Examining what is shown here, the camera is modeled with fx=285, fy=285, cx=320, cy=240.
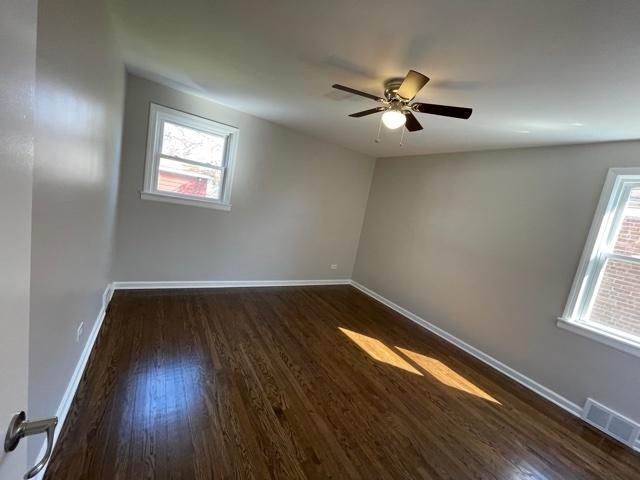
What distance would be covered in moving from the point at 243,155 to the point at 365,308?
9.23ft

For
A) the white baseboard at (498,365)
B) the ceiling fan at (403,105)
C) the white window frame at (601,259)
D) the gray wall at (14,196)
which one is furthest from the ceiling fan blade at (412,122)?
the white baseboard at (498,365)

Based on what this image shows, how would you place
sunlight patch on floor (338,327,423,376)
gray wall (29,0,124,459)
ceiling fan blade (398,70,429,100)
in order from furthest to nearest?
sunlight patch on floor (338,327,423,376) < ceiling fan blade (398,70,429,100) < gray wall (29,0,124,459)

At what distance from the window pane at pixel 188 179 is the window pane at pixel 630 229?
428 cm

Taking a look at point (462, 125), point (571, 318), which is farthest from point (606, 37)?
point (571, 318)

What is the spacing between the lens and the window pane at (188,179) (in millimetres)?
3493

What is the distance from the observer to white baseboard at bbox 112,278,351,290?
3517mm

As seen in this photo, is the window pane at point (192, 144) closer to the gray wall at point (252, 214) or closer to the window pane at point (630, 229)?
the gray wall at point (252, 214)

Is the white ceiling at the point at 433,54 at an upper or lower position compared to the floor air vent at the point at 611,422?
upper

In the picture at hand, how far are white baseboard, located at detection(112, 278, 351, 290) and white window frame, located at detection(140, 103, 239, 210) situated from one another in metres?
1.07

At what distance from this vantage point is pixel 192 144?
141 inches

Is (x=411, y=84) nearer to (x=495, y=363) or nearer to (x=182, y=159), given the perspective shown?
(x=182, y=159)

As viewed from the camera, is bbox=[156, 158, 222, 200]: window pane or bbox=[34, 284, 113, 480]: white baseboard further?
bbox=[156, 158, 222, 200]: window pane

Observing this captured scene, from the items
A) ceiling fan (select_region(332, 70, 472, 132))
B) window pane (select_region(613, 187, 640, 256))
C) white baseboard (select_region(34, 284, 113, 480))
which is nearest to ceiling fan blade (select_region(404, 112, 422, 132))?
ceiling fan (select_region(332, 70, 472, 132))

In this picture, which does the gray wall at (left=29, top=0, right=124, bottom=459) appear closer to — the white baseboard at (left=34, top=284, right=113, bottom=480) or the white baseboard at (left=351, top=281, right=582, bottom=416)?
the white baseboard at (left=34, top=284, right=113, bottom=480)
